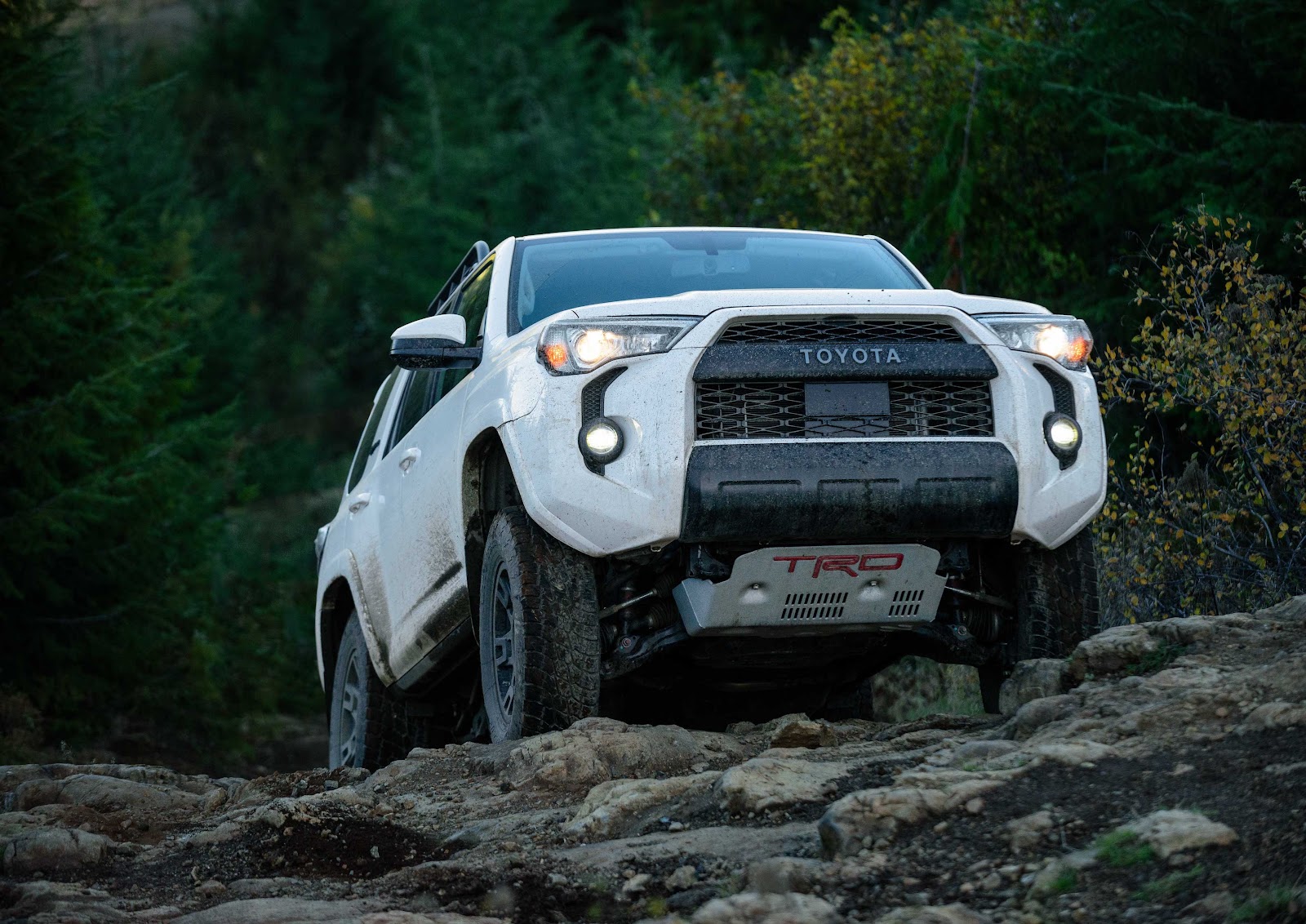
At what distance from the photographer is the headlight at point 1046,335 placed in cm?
575

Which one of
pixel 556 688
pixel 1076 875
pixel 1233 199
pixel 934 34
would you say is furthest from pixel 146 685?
pixel 1076 875

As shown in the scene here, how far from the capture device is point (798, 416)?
5.50 m

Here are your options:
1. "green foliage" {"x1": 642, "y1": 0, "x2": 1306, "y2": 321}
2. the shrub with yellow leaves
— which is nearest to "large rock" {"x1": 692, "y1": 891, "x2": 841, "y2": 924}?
the shrub with yellow leaves

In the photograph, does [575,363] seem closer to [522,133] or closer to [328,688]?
[328,688]

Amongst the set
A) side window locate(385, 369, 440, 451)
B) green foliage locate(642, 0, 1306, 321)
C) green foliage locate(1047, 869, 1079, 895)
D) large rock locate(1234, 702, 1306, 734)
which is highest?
green foliage locate(642, 0, 1306, 321)

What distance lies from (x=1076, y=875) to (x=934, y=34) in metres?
15.2

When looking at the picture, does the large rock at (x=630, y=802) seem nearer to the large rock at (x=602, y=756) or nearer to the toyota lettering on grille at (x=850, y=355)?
the large rock at (x=602, y=756)

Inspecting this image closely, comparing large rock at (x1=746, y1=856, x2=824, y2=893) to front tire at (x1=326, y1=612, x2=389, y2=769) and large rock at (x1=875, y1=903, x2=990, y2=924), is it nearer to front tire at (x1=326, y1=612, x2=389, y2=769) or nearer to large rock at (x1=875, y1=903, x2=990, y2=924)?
large rock at (x1=875, y1=903, x2=990, y2=924)

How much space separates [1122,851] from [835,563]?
1.90m

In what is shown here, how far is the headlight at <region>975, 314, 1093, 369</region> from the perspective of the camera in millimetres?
5754

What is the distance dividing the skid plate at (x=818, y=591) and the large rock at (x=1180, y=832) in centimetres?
182

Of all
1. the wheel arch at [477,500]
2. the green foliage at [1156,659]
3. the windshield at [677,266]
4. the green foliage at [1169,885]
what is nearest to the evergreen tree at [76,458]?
the windshield at [677,266]

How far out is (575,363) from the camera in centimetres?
554

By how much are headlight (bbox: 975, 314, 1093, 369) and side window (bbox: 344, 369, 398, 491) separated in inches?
149
